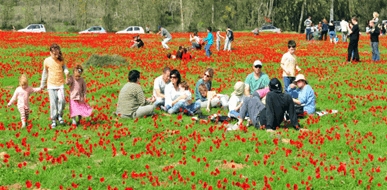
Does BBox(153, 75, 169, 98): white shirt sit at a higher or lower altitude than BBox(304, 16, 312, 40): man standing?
lower

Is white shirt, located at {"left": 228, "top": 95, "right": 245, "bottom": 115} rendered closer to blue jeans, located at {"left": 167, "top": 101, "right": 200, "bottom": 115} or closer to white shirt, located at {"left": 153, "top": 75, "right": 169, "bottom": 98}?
blue jeans, located at {"left": 167, "top": 101, "right": 200, "bottom": 115}

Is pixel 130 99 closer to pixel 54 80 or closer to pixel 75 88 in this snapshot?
pixel 75 88

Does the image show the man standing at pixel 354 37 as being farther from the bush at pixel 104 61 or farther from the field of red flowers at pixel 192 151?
the bush at pixel 104 61

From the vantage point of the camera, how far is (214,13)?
232ft

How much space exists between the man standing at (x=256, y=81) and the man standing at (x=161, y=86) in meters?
2.67

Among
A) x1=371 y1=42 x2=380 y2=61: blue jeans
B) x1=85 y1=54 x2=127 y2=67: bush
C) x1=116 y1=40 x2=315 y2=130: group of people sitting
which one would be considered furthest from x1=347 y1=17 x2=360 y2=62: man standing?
x1=85 y1=54 x2=127 y2=67: bush

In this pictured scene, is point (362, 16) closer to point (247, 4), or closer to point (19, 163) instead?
point (247, 4)

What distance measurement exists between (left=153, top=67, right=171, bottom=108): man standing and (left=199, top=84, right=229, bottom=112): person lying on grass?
A: 1188 millimetres

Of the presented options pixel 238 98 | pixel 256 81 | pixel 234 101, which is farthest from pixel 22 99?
pixel 256 81

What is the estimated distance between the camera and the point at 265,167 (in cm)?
639

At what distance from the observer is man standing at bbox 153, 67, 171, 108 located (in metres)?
10.6

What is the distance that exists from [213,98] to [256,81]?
1.58 metres

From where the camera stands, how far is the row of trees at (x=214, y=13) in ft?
193

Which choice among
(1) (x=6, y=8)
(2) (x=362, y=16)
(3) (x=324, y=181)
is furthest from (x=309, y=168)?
(2) (x=362, y=16)
